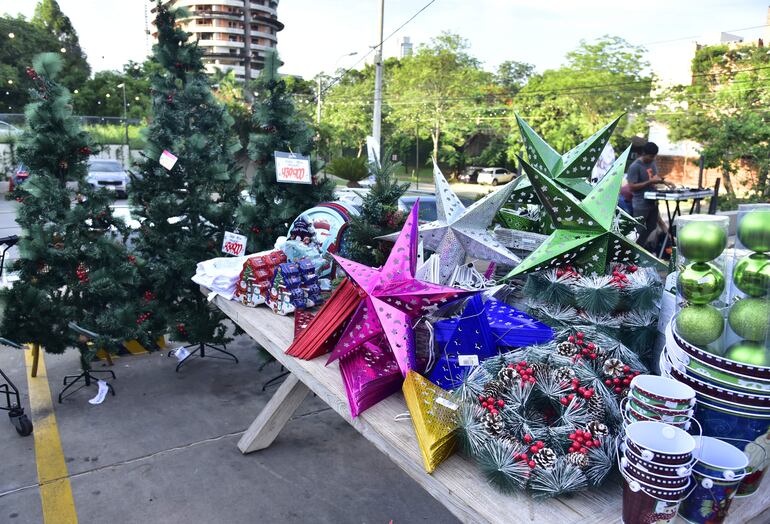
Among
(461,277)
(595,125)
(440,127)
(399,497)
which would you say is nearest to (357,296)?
(461,277)

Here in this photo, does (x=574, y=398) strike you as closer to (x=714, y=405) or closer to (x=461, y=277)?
(x=714, y=405)

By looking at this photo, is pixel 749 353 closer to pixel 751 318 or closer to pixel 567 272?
pixel 751 318

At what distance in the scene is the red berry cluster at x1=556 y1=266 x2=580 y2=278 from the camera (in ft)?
7.73

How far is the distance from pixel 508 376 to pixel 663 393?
46 centimetres

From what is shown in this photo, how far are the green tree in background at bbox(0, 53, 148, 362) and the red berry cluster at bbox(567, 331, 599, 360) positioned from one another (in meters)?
3.54

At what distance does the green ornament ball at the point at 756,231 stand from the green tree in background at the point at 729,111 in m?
13.2

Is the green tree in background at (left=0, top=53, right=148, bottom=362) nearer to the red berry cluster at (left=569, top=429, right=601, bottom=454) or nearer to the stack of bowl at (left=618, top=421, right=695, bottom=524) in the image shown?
the red berry cluster at (left=569, top=429, right=601, bottom=454)

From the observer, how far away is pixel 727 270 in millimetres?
1661

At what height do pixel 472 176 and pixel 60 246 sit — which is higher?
pixel 60 246

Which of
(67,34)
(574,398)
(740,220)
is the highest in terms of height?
(67,34)

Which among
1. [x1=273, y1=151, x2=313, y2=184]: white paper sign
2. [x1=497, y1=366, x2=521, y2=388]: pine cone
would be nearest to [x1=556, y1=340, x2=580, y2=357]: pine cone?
[x1=497, y1=366, x2=521, y2=388]: pine cone

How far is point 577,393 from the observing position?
172cm

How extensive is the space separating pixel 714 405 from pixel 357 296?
1.52 metres

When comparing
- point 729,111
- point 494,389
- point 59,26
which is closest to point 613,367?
point 494,389
